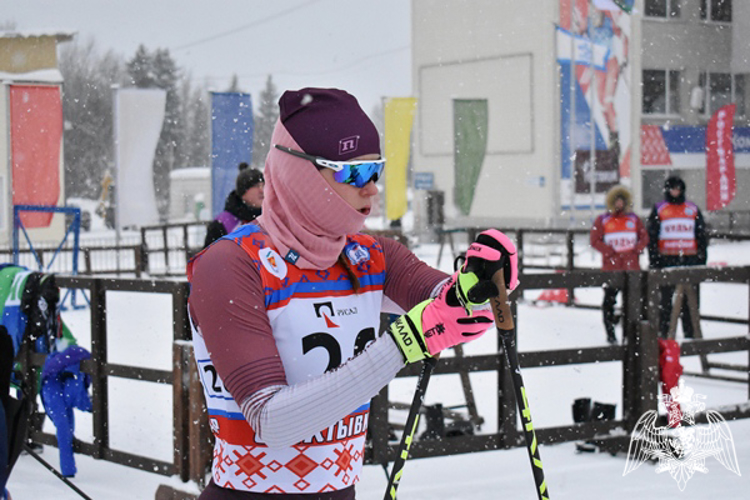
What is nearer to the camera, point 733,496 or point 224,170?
point 733,496

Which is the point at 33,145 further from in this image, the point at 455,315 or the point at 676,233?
the point at 455,315

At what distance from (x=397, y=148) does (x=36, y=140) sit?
24.9 ft

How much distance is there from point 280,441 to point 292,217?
1.85 ft

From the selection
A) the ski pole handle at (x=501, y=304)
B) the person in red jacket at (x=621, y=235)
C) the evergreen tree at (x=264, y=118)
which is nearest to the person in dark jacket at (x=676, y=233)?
the person in red jacket at (x=621, y=235)

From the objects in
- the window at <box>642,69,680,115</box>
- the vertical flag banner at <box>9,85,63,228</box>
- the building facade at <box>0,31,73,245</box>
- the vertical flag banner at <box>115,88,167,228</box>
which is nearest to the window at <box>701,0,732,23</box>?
the window at <box>642,69,680,115</box>

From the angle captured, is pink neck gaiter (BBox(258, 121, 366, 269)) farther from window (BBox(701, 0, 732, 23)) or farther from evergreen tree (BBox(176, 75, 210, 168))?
evergreen tree (BBox(176, 75, 210, 168))

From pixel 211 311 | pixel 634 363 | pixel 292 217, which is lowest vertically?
pixel 634 363

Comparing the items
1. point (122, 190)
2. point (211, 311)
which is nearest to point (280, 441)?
point (211, 311)

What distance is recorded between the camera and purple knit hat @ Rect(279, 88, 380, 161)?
2189mm

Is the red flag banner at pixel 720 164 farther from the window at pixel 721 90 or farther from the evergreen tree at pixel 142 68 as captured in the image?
the evergreen tree at pixel 142 68

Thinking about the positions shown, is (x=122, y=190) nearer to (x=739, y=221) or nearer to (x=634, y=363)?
(x=634, y=363)

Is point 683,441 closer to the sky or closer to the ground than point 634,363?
closer to the ground

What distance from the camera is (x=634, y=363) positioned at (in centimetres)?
620

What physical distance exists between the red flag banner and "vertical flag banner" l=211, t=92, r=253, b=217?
16.4 m
